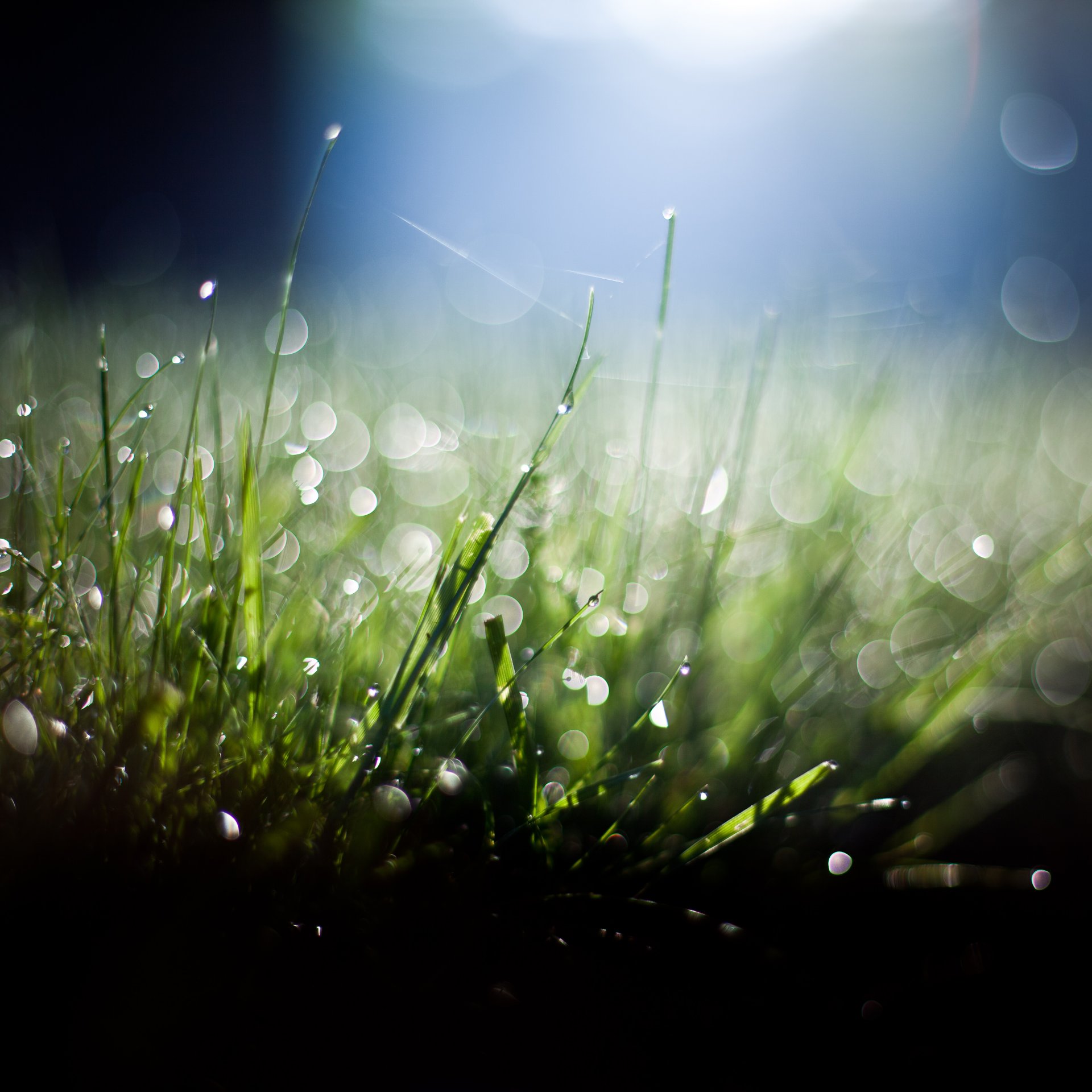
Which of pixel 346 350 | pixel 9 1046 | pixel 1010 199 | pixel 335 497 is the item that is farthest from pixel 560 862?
pixel 1010 199

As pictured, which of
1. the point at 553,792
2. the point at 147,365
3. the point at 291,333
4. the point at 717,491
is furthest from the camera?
the point at 291,333

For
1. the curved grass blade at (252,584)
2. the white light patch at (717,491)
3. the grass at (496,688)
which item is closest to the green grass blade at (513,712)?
the grass at (496,688)

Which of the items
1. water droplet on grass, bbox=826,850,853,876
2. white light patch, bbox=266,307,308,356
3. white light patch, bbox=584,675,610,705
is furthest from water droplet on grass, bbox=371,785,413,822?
white light patch, bbox=266,307,308,356

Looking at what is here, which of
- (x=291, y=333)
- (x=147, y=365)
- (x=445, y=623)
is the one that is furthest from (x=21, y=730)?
(x=291, y=333)

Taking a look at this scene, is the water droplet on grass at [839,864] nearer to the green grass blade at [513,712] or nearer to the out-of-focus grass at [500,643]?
the out-of-focus grass at [500,643]

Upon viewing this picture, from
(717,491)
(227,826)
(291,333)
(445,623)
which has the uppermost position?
(291,333)

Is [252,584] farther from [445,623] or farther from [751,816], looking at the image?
[751,816]

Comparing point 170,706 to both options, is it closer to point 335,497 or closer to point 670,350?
point 335,497

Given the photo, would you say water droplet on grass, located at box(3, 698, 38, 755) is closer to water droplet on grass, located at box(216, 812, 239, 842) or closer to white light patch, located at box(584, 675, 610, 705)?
water droplet on grass, located at box(216, 812, 239, 842)
